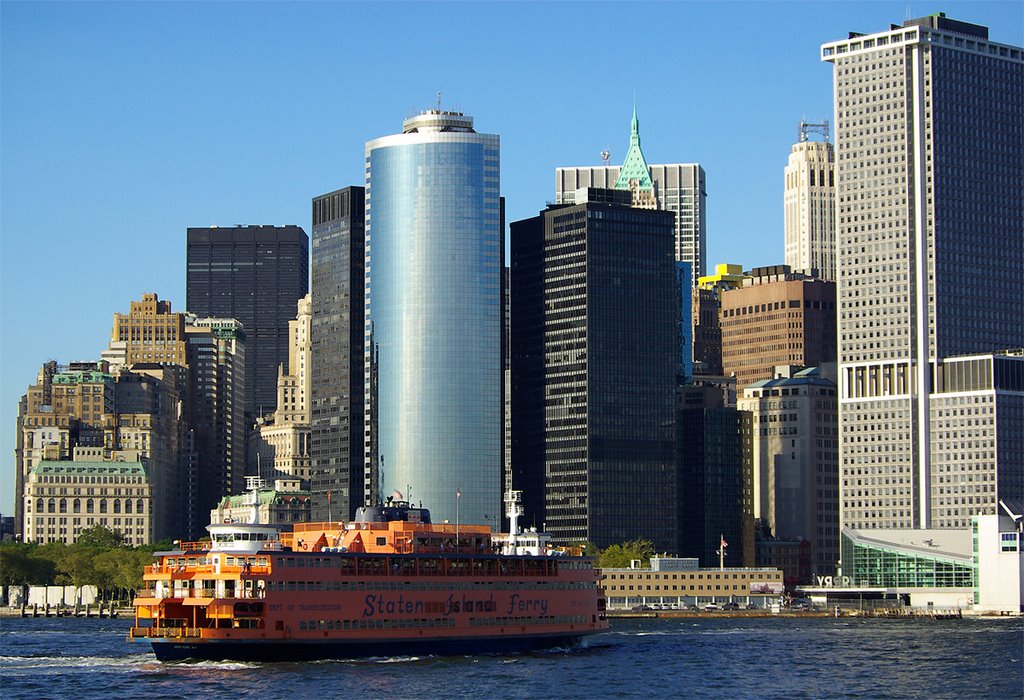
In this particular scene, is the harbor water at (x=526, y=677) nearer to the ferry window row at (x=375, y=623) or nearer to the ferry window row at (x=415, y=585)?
the ferry window row at (x=375, y=623)

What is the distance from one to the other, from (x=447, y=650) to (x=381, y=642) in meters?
7.79

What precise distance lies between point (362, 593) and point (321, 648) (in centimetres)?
625

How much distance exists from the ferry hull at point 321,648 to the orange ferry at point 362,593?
0.29 ft

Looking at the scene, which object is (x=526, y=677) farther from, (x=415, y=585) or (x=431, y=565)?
(x=431, y=565)

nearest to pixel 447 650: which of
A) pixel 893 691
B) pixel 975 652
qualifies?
pixel 893 691

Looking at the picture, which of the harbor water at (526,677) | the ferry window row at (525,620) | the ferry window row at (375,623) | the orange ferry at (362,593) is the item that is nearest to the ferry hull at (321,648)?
the orange ferry at (362,593)

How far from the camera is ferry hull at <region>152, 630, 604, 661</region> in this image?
15738cm

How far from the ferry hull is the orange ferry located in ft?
0.29

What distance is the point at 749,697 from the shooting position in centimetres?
14938

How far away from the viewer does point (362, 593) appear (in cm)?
16475

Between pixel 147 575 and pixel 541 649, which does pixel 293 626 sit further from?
pixel 541 649

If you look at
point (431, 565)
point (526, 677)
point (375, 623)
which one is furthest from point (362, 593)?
point (526, 677)

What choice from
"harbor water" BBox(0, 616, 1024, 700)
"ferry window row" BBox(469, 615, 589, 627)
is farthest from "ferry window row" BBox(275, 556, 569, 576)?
"harbor water" BBox(0, 616, 1024, 700)

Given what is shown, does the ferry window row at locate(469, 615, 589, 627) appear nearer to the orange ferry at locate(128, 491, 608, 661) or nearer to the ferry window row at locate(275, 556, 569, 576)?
the orange ferry at locate(128, 491, 608, 661)
